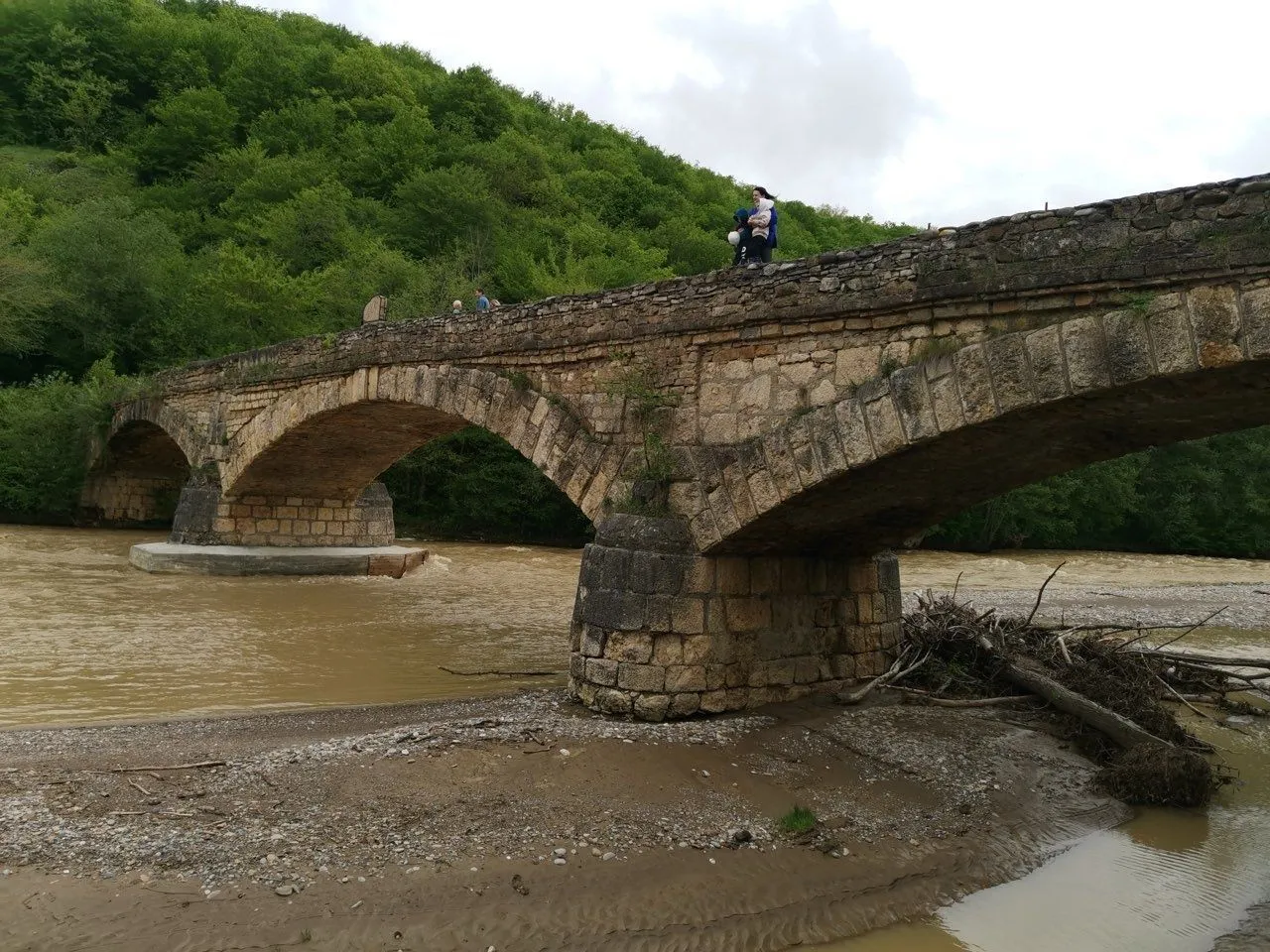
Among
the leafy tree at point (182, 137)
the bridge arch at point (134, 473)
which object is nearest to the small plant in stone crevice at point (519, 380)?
the bridge arch at point (134, 473)

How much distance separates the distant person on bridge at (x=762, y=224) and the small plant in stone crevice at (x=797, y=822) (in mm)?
5179

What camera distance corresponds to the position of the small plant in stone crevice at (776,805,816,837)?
189 inches

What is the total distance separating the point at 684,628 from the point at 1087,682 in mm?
3729

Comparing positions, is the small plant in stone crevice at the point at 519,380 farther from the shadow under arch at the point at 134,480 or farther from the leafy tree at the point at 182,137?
the leafy tree at the point at 182,137

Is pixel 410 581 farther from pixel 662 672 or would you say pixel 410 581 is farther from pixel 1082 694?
pixel 1082 694

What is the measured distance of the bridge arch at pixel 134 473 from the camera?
2191cm

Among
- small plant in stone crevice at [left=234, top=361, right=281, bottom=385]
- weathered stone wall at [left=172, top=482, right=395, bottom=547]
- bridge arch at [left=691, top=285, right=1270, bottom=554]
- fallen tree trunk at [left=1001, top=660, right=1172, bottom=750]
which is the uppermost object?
small plant in stone crevice at [left=234, top=361, right=281, bottom=385]

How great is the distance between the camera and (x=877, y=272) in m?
5.96

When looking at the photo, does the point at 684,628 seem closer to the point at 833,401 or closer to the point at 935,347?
the point at 833,401

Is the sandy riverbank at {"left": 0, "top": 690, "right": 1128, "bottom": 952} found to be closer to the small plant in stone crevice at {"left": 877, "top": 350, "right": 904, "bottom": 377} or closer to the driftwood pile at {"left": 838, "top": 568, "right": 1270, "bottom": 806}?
the driftwood pile at {"left": 838, "top": 568, "right": 1270, "bottom": 806}

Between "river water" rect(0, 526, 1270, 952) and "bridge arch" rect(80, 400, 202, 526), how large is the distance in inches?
115

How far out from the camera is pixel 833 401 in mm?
6176

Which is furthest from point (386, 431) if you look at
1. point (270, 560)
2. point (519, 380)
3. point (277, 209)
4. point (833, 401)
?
point (277, 209)

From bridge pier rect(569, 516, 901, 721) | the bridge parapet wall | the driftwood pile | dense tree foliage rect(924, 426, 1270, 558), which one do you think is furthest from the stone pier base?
dense tree foliage rect(924, 426, 1270, 558)
